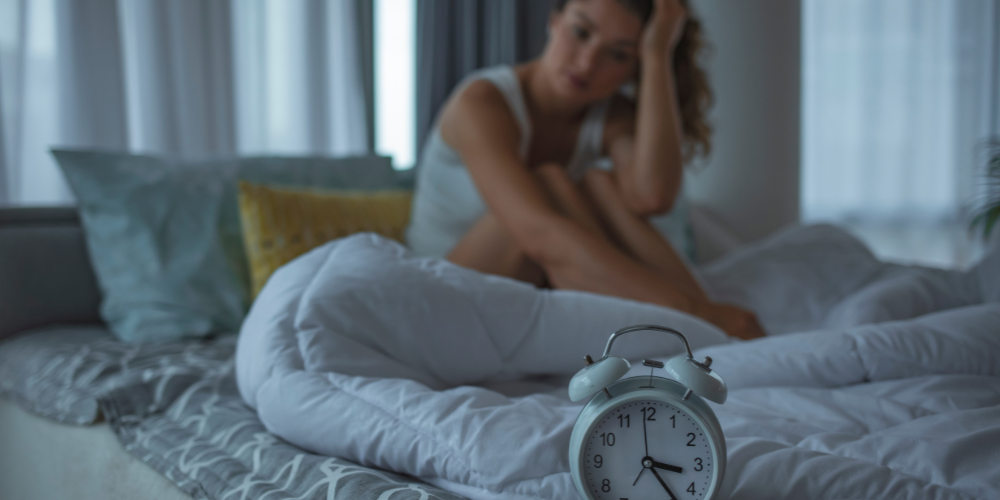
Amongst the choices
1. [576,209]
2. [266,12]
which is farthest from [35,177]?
[576,209]

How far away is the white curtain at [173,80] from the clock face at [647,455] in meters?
2.01

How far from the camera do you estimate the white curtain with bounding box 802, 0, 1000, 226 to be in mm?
3549

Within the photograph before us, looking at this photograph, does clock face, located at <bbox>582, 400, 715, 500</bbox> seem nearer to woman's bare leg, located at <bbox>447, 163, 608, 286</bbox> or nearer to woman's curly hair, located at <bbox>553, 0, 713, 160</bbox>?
woman's bare leg, located at <bbox>447, 163, 608, 286</bbox>

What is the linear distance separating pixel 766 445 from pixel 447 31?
252 cm

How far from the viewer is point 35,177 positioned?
75.4 inches

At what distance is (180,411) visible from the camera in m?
0.88

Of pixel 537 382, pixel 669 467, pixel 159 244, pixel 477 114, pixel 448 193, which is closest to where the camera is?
pixel 669 467

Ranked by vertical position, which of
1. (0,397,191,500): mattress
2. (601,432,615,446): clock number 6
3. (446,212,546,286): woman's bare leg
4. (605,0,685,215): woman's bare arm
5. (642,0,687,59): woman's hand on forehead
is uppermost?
(642,0,687,59): woman's hand on forehead

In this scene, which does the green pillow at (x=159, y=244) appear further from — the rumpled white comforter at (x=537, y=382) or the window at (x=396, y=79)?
the window at (x=396, y=79)

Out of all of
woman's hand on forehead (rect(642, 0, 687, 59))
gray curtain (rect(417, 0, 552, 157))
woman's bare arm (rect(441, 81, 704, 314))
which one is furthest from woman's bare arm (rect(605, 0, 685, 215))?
gray curtain (rect(417, 0, 552, 157))

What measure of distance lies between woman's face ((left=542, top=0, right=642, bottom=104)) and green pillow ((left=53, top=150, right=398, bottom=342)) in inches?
32.5

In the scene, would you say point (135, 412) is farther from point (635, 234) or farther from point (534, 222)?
point (635, 234)

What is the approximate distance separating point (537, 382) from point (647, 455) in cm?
40

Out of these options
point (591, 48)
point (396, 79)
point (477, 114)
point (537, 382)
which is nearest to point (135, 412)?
point (537, 382)
